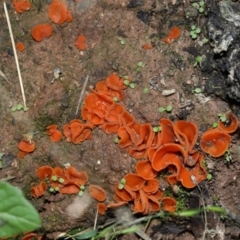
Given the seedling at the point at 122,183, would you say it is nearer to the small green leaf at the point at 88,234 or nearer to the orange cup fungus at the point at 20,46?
the small green leaf at the point at 88,234

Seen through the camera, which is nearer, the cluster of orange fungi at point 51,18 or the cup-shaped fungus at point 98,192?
the cup-shaped fungus at point 98,192

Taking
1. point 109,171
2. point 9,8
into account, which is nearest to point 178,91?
point 109,171

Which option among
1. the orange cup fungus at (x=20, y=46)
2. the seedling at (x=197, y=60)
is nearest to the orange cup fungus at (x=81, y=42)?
the orange cup fungus at (x=20, y=46)

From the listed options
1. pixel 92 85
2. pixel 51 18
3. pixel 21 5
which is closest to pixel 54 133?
pixel 92 85

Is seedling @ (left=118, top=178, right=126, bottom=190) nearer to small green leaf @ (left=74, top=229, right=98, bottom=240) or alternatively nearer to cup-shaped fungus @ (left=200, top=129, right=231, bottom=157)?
small green leaf @ (left=74, top=229, right=98, bottom=240)

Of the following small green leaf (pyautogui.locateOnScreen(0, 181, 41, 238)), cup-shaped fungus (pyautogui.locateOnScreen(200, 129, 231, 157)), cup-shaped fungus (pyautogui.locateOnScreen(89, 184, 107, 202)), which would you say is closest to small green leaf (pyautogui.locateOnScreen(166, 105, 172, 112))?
cup-shaped fungus (pyautogui.locateOnScreen(200, 129, 231, 157))

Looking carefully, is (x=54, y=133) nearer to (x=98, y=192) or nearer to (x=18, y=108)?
(x=18, y=108)

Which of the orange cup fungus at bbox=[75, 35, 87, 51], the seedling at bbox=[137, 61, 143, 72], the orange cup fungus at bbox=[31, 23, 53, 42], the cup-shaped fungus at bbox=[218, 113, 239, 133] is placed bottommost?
the cup-shaped fungus at bbox=[218, 113, 239, 133]
